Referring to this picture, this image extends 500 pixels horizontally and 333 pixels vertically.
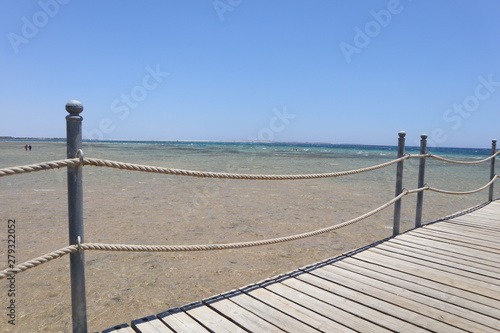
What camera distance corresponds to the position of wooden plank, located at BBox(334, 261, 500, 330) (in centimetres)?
228

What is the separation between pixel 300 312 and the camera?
2.33m

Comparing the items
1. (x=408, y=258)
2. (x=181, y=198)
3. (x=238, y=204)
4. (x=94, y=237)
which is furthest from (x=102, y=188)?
(x=408, y=258)

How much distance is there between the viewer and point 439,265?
3.33m

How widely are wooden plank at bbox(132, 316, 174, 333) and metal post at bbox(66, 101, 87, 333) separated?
1.05 feet

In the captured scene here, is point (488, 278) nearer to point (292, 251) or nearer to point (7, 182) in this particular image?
point (292, 251)

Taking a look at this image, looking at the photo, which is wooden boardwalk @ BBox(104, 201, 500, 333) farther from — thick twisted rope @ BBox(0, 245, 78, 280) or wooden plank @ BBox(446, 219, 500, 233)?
wooden plank @ BBox(446, 219, 500, 233)

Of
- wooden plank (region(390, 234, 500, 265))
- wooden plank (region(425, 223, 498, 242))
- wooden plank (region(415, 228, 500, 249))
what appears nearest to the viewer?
wooden plank (region(390, 234, 500, 265))

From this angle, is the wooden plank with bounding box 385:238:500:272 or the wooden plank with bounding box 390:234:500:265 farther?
the wooden plank with bounding box 390:234:500:265

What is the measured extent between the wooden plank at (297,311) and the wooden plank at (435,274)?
1.37 m

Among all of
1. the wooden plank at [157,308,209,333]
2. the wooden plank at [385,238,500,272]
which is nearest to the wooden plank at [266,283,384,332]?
the wooden plank at [157,308,209,333]

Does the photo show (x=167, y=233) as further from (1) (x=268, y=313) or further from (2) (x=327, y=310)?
(2) (x=327, y=310)

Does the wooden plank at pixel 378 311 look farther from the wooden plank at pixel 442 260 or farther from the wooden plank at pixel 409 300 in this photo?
the wooden plank at pixel 442 260

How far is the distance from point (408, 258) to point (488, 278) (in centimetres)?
72

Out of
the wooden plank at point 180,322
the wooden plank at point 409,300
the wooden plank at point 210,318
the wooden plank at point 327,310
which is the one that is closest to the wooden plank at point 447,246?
the wooden plank at point 409,300
